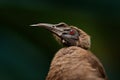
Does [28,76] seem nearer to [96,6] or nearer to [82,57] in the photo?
[96,6]

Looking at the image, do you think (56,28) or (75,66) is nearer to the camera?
(75,66)

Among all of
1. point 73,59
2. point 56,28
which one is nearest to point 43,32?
point 56,28

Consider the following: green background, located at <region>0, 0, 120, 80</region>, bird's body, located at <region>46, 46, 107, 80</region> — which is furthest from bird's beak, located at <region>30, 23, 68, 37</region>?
green background, located at <region>0, 0, 120, 80</region>

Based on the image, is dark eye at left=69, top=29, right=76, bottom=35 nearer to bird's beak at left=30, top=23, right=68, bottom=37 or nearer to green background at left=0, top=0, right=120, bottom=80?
bird's beak at left=30, top=23, right=68, bottom=37

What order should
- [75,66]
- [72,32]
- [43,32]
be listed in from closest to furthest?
1. [75,66]
2. [72,32]
3. [43,32]

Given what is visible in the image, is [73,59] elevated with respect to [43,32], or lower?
elevated

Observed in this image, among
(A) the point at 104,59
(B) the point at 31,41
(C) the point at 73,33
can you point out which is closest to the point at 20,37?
(B) the point at 31,41

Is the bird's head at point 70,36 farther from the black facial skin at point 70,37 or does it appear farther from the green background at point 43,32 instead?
the green background at point 43,32

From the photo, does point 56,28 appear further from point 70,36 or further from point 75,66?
point 75,66
